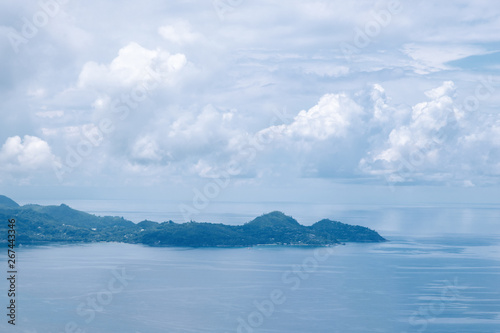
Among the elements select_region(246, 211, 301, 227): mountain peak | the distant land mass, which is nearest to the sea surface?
the distant land mass

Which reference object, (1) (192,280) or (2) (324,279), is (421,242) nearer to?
(2) (324,279)

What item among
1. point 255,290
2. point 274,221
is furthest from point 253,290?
point 274,221

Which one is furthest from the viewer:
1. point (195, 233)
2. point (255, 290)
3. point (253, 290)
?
point (195, 233)

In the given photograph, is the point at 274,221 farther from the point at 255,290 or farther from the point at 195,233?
the point at 255,290

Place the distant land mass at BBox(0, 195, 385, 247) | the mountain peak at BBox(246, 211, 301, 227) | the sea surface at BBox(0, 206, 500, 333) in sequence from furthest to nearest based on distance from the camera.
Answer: the mountain peak at BBox(246, 211, 301, 227) → the distant land mass at BBox(0, 195, 385, 247) → the sea surface at BBox(0, 206, 500, 333)

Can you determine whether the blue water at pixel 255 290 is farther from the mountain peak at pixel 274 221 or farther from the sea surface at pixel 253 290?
the mountain peak at pixel 274 221

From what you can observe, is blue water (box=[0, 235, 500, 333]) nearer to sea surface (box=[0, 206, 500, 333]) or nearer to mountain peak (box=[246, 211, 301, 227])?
sea surface (box=[0, 206, 500, 333])
